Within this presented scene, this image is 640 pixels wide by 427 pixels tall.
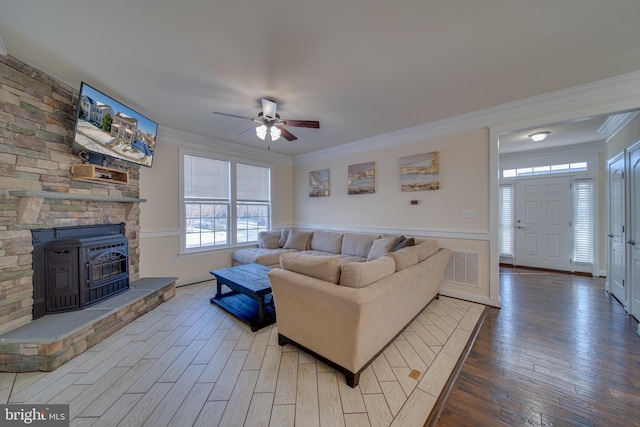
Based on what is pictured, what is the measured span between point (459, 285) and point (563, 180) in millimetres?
3774

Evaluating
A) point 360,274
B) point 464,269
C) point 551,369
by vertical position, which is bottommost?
point 551,369

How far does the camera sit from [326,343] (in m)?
1.90

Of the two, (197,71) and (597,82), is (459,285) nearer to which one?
(597,82)

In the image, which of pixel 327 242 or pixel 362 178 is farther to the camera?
pixel 327 242

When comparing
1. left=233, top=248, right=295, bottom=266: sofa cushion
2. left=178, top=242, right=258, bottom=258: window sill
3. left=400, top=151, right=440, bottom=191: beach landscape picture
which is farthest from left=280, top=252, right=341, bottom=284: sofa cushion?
left=178, top=242, right=258, bottom=258: window sill

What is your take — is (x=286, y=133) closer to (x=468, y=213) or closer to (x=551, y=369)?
(x=468, y=213)

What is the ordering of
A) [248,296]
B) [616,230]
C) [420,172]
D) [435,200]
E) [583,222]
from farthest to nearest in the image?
[583,222], [420,172], [435,200], [616,230], [248,296]

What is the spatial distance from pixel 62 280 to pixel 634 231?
258 inches

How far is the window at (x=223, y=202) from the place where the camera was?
4277 millimetres

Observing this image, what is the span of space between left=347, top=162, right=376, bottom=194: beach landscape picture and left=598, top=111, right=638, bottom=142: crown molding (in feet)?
10.4

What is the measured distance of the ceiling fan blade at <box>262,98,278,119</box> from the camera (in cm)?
273

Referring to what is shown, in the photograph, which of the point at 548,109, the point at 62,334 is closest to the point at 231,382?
the point at 62,334

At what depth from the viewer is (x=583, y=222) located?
4.71m

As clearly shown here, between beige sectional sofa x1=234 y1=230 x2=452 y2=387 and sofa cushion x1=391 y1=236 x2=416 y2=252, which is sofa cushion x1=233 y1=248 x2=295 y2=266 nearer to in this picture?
beige sectional sofa x1=234 y1=230 x2=452 y2=387
